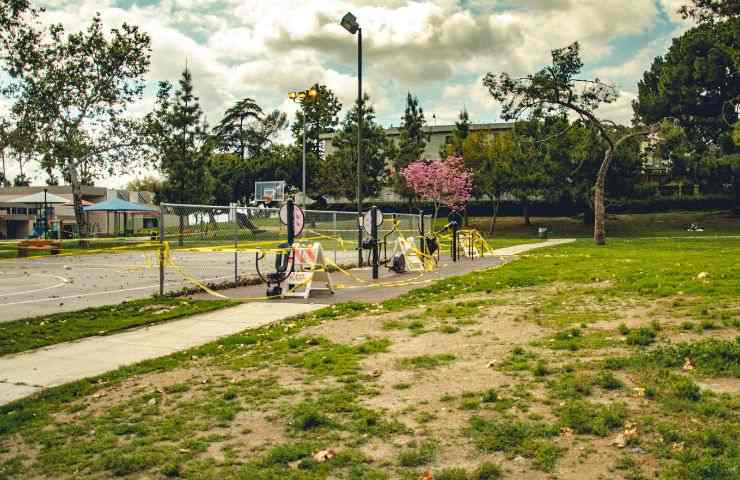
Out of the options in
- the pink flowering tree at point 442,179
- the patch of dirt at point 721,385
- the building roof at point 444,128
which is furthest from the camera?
the building roof at point 444,128

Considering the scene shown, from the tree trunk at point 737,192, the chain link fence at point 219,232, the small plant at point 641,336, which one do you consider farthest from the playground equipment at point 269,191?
the small plant at point 641,336

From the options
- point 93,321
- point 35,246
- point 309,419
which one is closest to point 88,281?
point 93,321

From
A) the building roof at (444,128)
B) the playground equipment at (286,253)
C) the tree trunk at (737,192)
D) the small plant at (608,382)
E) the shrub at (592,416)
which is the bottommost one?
the shrub at (592,416)

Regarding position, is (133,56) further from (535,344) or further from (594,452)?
(594,452)

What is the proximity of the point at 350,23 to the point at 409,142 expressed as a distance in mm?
44025

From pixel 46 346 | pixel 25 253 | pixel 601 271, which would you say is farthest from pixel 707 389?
Result: pixel 25 253

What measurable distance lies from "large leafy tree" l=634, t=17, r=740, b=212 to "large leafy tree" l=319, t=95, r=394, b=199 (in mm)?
24222

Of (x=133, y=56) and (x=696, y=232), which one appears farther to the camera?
(x=696, y=232)

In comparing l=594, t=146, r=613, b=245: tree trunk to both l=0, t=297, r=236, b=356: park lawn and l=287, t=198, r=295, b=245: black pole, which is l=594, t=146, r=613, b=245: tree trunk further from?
l=0, t=297, r=236, b=356: park lawn

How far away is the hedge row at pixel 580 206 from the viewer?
5744 centimetres

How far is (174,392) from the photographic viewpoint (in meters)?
5.75

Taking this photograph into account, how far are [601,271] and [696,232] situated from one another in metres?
36.3

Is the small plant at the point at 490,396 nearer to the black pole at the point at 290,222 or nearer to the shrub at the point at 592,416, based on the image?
the shrub at the point at 592,416

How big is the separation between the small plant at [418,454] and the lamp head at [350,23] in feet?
52.2
